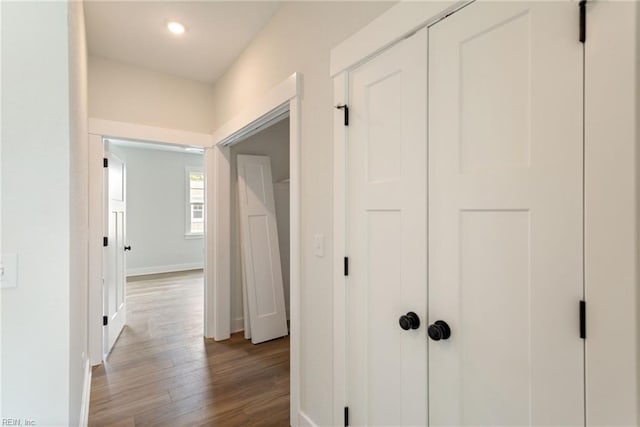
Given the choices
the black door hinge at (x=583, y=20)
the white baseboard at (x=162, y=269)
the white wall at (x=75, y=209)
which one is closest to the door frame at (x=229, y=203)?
the white wall at (x=75, y=209)

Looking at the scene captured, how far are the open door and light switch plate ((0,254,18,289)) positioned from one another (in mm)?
1965

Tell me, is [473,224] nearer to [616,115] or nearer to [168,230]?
[616,115]

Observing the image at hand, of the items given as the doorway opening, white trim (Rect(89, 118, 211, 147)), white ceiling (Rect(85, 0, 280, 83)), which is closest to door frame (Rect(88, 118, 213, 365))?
white trim (Rect(89, 118, 211, 147))

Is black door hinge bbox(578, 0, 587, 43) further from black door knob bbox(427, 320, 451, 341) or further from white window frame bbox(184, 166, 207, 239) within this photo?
white window frame bbox(184, 166, 207, 239)

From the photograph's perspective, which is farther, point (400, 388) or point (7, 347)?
point (400, 388)

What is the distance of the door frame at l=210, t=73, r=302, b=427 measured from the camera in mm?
1881

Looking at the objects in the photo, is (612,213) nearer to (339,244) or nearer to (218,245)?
(339,244)

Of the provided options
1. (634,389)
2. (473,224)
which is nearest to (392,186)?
(473,224)

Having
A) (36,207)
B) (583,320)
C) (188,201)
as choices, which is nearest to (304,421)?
(583,320)

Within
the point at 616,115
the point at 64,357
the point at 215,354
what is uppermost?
the point at 616,115

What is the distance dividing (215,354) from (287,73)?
252 centimetres

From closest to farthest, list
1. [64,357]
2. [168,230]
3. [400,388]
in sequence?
[64,357] < [400,388] < [168,230]

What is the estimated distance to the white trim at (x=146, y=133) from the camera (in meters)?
2.75

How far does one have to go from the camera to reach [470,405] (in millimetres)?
1031
